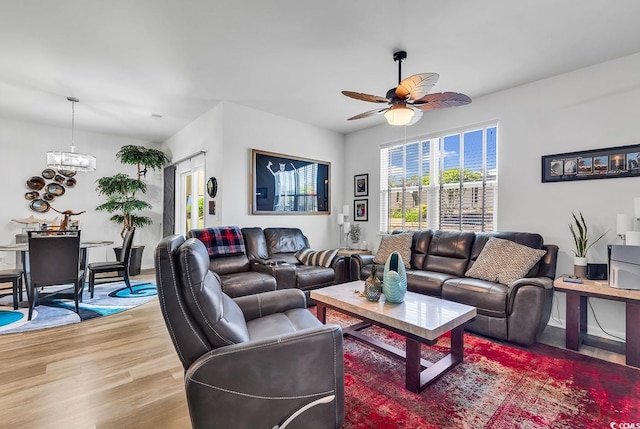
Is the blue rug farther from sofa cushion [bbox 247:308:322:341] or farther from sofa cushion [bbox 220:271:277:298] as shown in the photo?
sofa cushion [bbox 247:308:322:341]

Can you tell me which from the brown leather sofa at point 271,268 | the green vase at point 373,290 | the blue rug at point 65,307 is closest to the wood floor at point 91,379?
the blue rug at point 65,307

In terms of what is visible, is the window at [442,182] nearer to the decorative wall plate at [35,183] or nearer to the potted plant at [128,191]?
the potted plant at [128,191]

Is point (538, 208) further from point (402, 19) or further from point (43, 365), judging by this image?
point (43, 365)

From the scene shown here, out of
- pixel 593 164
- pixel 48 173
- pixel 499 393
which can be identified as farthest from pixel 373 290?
pixel 48 173

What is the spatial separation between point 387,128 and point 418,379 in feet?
12.8

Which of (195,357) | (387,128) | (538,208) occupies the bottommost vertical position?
(195,357)

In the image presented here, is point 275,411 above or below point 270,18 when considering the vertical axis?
below

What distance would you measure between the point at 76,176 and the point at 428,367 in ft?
22.1

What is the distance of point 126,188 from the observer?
5.58 metres

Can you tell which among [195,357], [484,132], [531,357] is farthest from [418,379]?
[484,132]

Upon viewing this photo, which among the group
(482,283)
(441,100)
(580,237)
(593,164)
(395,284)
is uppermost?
(441,100)

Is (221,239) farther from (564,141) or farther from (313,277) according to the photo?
(564,141)

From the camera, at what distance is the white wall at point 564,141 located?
2.87 m

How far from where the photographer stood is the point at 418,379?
1908 millimetres
